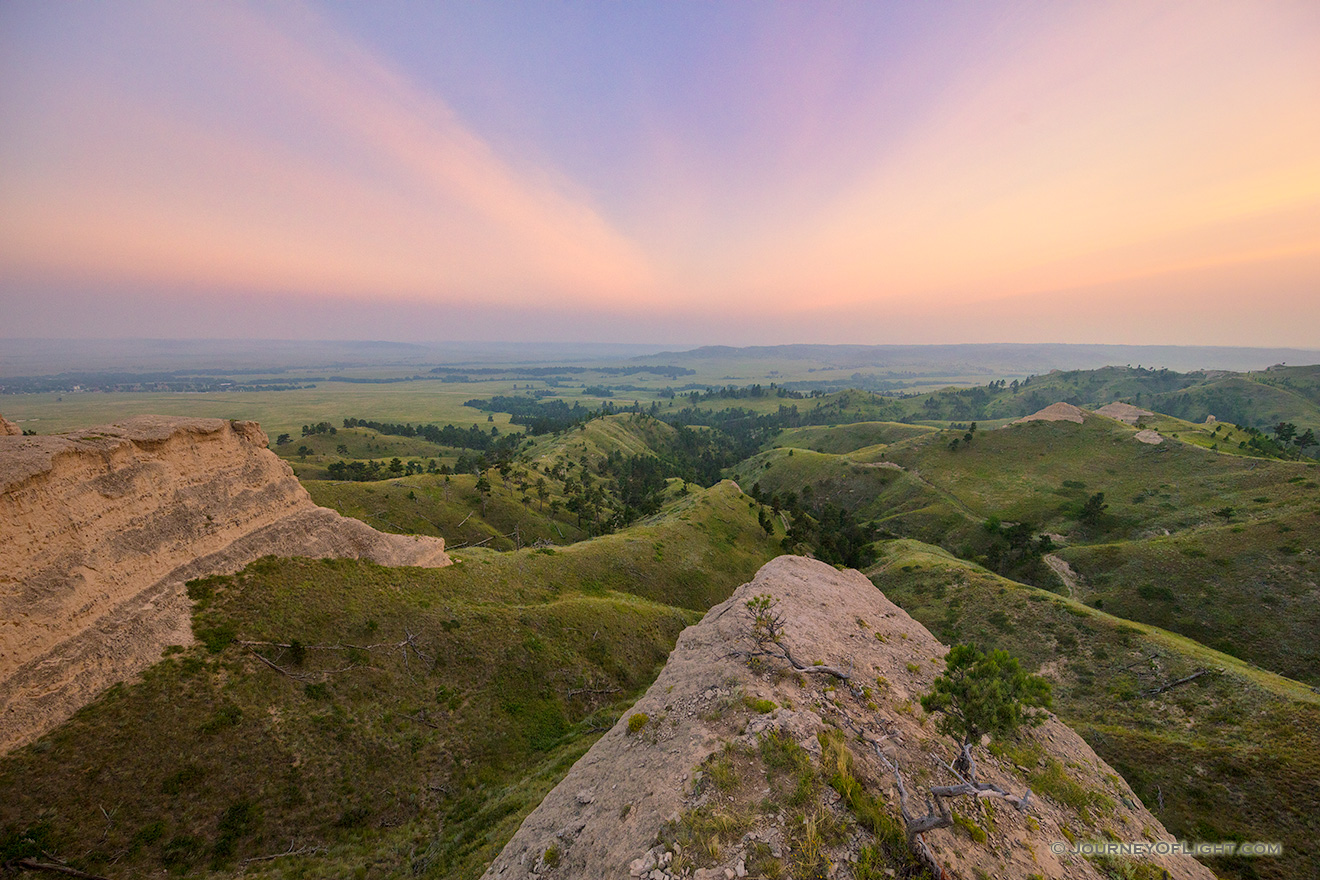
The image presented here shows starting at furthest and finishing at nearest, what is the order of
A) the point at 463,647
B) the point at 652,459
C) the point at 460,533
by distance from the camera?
the point at 652,459
the point at 460,533
the point at 463,647

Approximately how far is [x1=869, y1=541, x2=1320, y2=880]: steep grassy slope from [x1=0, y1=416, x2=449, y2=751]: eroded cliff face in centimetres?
4419

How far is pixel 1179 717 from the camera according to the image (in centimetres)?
2914

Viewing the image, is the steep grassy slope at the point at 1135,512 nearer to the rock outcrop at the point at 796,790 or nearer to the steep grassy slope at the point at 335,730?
the rock outcrop at the point at 796,790

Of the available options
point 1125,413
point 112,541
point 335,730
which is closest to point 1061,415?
point 1125,413

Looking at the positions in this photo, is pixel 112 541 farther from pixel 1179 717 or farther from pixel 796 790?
pixel 1179 717

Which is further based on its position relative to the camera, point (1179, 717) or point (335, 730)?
point (1179, 717)

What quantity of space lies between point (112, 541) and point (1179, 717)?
219 ft

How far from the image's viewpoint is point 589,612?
39906mm

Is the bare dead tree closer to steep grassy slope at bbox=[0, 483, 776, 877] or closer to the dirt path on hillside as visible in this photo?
steep grassy slope at bbox=[0, 483, 776, 877]

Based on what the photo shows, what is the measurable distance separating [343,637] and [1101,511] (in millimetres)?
105573

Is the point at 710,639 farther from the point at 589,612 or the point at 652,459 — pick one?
the point at 652,459

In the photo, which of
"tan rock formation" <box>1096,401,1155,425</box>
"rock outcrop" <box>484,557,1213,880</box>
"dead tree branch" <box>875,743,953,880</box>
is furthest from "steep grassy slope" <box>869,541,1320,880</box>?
"tan rock formation" <box>1096,401,1155,425</box>

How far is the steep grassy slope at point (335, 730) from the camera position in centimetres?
1889

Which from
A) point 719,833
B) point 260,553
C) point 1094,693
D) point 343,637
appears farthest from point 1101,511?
point 260,553
